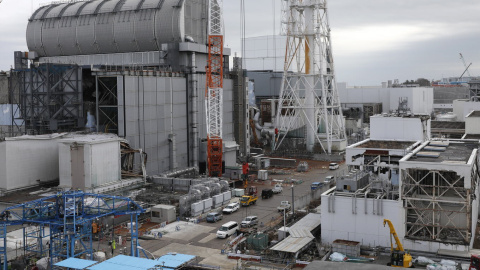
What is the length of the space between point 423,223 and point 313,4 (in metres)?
51.1

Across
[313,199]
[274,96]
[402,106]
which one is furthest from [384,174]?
[274,96]

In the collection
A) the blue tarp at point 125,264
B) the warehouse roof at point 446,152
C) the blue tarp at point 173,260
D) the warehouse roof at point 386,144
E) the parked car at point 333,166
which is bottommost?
the blue tarp at point 173,260

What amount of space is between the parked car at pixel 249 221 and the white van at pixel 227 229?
91 centimetres

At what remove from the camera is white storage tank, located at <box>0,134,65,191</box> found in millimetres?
48531

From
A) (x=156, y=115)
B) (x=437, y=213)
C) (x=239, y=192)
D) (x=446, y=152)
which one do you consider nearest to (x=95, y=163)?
(x=156, y=115)

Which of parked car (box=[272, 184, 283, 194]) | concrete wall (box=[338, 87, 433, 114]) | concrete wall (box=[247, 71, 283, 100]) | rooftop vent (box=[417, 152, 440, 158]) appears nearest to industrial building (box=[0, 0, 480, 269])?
rooftop vent (box=[417, 152, 440, 158])

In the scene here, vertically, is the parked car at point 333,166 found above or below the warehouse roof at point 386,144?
below

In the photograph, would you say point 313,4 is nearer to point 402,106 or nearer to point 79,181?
point 402,106

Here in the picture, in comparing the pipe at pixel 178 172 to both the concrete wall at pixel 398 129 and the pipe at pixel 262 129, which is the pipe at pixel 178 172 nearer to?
the concrete wall at pixel 398 129

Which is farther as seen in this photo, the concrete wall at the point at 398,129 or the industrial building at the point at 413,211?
the concrete wall at the point at 398,129

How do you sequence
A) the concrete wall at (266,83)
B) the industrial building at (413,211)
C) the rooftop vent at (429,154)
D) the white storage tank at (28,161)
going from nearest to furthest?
the industrial building at (413,211), the rooftop vent at (429,154), the white storage tank at (28,161), the concrete wall at (266,83)

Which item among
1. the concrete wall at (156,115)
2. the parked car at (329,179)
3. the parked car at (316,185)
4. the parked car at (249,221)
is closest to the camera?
the parked car at (249,221)

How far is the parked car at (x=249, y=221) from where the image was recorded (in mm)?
41562

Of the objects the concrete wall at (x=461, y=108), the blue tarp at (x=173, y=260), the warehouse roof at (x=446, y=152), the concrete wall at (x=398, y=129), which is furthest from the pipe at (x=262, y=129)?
the blue tarp at (x=173, y=260)
